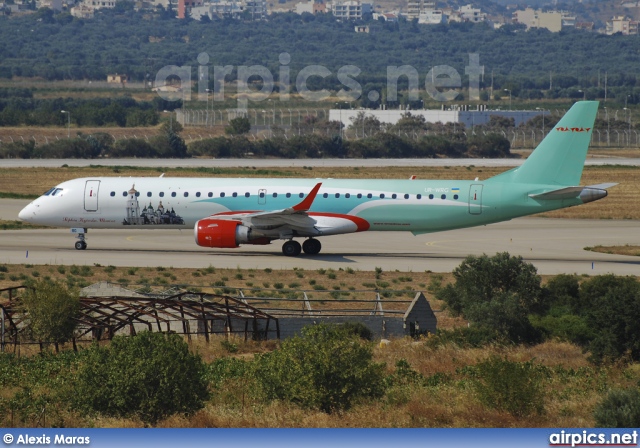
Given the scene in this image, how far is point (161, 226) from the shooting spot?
50156 mm

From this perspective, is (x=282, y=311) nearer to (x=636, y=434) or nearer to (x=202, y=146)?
(x=636, y=434)

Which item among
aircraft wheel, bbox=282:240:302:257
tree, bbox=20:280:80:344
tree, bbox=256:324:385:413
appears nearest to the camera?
tree, bbox=256:324:385:413

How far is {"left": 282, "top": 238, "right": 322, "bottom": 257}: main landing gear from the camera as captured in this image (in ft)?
163

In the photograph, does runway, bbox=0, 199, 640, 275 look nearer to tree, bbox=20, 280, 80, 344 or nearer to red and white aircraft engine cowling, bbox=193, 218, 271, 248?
red and white aircraft engine cowling, bbox=193, 218, 271, 248

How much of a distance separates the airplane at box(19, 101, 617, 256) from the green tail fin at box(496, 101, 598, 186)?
4 centimetres

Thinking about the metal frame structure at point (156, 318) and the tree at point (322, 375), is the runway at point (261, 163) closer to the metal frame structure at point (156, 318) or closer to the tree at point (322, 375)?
the metal frame structure at point (156, 318)

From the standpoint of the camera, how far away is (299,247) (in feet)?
164

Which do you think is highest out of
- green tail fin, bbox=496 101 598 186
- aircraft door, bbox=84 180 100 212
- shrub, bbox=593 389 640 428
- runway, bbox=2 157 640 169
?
green tail fin, bbox=496 101 598 186

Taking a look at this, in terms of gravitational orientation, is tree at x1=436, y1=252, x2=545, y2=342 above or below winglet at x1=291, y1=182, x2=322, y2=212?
below

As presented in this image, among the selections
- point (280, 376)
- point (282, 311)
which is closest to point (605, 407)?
point (280, 376)

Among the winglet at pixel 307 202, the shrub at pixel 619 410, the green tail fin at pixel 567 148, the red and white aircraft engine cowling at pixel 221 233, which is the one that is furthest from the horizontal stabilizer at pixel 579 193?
the shrub at pixel 619 410

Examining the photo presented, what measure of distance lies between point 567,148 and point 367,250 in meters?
10.9

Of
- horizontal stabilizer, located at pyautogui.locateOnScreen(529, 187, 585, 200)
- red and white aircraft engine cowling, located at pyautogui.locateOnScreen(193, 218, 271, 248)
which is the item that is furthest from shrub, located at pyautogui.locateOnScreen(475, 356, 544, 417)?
red and white aircraft engine cowling, located at pyautogui.locateOnScreen(193, 218, 271, 248)

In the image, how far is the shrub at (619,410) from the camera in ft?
64.3
